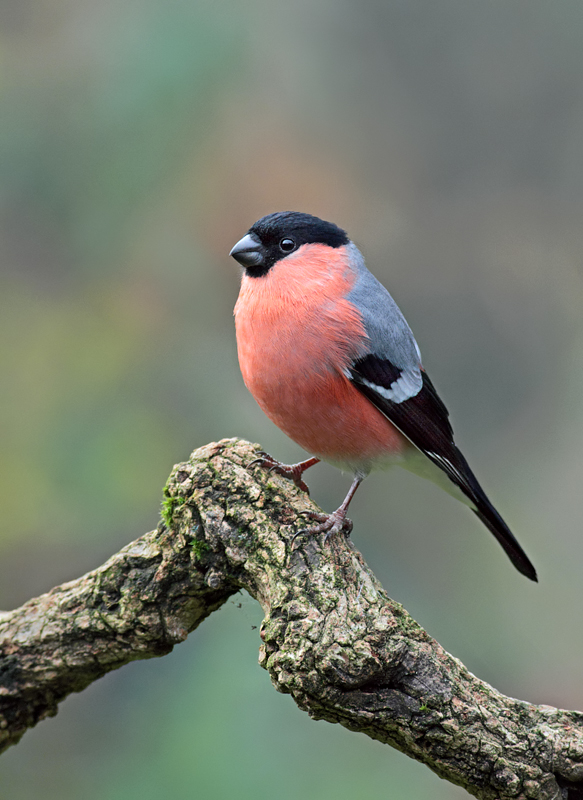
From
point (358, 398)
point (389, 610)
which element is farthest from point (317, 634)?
point (358, 398)

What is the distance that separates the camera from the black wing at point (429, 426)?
2.07 metres

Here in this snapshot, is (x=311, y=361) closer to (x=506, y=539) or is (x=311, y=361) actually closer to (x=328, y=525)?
(x=328, y=525)

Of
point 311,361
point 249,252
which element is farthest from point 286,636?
point 249,252

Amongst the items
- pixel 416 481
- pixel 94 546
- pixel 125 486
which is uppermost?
pixel 416 481

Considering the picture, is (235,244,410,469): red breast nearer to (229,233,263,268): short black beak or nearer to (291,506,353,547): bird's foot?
(229,233,263,268): short black beak

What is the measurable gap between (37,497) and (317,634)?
1780 millimetres

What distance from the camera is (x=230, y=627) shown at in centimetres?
279

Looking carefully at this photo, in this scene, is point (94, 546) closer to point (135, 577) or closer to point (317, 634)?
point (135, 577)

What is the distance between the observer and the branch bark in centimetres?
153

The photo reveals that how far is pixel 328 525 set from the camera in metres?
1.79

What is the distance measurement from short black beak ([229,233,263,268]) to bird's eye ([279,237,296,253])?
0.06 m

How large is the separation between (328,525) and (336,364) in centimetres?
46

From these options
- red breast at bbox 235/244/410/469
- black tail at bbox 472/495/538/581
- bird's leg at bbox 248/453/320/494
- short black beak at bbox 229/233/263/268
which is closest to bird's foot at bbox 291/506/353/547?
bird's leg at bbox 248/453/320/494

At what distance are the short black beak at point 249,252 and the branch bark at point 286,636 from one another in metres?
0.57
